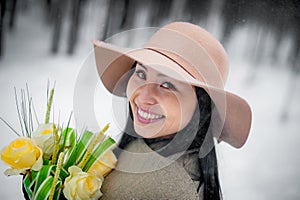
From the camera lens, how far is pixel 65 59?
1.36 metres

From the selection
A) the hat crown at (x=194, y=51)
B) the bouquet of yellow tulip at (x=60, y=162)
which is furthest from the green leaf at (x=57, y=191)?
the hat crown at (x=194, y=51)

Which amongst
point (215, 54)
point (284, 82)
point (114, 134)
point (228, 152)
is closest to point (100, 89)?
point (114, 134)

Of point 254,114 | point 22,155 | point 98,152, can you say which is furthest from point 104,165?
point 254,114

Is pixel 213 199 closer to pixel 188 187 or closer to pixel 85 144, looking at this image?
pixel 188 187

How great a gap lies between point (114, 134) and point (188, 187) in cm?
21

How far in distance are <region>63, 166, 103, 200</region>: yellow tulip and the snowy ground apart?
526mm

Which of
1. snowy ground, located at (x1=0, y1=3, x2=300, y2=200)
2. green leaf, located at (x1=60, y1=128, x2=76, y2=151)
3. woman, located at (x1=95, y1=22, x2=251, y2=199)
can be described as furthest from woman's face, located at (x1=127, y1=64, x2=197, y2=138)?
snowy ground, located at (x1=0, y1=3, x2=300, y2=200)

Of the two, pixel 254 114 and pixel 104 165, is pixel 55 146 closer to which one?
pixel 104 165

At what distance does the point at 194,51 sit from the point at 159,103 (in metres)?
0.10

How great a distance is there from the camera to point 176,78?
68 centimetres

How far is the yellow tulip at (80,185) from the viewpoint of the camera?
660 millimetres

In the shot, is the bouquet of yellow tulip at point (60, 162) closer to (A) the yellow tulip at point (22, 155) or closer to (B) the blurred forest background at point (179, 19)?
(A) the yellow tulip at point (22, 155)

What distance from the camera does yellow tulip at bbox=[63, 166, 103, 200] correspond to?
660 millimetres

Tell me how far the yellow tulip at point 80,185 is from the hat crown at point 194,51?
0.22 meters
